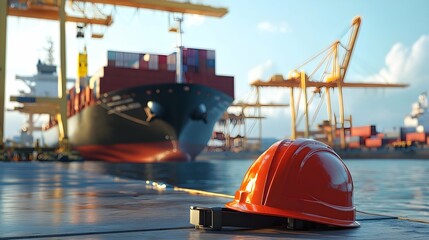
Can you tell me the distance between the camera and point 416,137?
252 feet

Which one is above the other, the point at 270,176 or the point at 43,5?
the point at 43,5

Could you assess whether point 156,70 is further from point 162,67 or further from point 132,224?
point 132,224

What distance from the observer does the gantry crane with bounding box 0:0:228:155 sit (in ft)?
128

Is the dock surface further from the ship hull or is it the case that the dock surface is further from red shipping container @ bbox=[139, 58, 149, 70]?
red shipping container @ bbox=[139, 58, 149, 70]

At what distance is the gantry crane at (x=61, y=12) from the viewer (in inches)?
1534

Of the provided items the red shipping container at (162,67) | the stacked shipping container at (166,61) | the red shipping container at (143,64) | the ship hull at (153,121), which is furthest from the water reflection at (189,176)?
the red shipping container at (162,67)

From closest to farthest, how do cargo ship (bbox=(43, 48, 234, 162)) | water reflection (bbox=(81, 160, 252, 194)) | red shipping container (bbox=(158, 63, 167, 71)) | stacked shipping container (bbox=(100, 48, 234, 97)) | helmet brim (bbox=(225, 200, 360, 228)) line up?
helmet brim (bbox=(225, 200, 360, 228)), water reflection (bbox=(81, 160, 252, 194)), cargo ship (bbox=(43, 48, 234, 162)), stacked shipping container (bbox=(100, 48, 234, 97)), red shipping container (bbox=(158, 63, 167, 71))

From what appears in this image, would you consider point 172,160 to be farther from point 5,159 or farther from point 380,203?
point 380,203

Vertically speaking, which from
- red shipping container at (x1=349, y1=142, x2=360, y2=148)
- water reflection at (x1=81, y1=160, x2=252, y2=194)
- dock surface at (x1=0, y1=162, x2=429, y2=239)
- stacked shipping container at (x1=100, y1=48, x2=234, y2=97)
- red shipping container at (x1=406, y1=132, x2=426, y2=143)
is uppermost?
stacked shipping container at (x1=100, y1=48, x2=234, y2=97)

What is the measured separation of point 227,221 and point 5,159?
3694cm

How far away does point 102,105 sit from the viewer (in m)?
43.8

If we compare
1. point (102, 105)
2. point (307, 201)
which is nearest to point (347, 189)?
point (307, 201)

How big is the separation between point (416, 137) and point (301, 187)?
77752 millimetres

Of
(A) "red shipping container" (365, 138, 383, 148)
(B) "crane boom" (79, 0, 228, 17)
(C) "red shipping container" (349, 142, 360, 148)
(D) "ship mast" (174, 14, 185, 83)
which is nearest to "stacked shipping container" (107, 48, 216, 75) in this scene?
(D) "ship mast" (174, 14, 185, 83)
